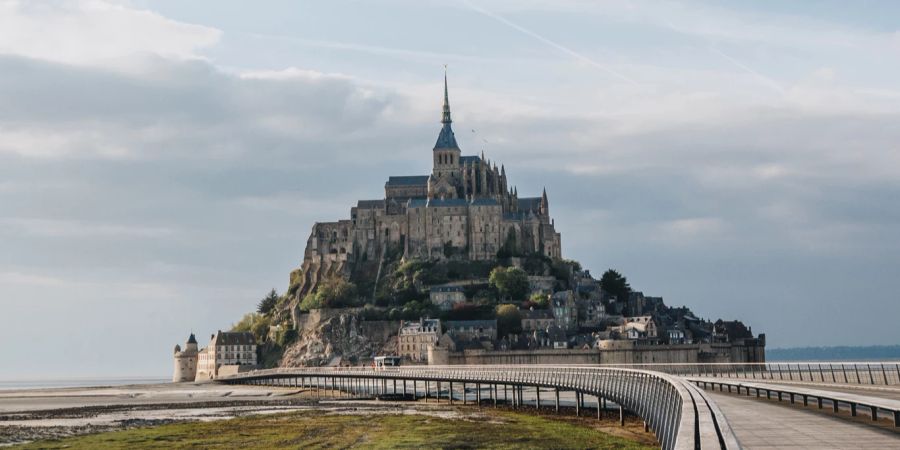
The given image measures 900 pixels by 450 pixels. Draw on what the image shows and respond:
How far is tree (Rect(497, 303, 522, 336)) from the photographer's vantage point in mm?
134375

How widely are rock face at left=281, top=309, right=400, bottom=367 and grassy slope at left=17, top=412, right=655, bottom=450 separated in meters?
78.9

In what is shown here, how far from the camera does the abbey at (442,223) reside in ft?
507

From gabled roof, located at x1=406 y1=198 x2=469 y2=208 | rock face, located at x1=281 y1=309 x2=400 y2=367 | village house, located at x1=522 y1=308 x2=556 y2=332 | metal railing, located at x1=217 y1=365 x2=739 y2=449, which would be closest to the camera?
metal railing, located at x1=217 y1=365 x2=739 y2=449

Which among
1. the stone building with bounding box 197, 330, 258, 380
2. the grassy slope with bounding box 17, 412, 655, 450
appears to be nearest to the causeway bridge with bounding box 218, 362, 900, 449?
the grassy slope with bounding box 17, 412, 655, 450

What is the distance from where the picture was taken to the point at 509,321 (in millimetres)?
135000

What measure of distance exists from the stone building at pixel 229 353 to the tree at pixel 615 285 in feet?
151

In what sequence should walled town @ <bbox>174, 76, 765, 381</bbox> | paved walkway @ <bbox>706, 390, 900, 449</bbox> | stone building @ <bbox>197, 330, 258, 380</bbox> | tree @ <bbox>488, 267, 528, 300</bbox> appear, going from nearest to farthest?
paved walkway @ <bbox>706, 390, 900, 449</bbox>, walled town @ <bbox>174, 76, 765, 381</bbox>, tree @ <bbox>488, 267, 528, 300</bbox>, stone building @ <bbox>197, 330, 258, 380</bbox>

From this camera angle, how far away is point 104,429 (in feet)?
188

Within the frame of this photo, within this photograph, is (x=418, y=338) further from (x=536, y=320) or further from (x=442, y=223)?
(x=442, y=223)

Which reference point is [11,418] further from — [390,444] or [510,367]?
[390,444]

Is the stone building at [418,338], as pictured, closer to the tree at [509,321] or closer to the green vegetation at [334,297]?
the tree at [509,321]

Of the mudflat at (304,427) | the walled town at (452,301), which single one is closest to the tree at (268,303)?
the walled town at (452,301)

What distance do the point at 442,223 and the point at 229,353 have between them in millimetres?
31912

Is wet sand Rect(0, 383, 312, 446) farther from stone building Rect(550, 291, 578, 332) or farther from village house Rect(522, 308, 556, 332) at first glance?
stone building Rect(550, 291, 578, 332)
